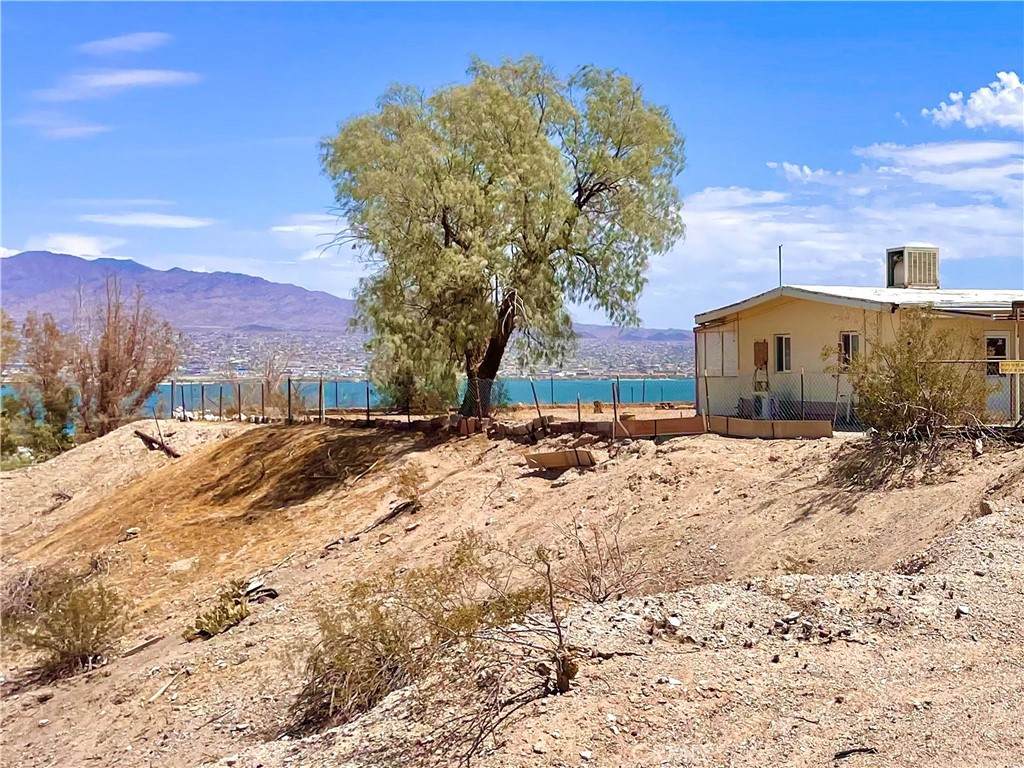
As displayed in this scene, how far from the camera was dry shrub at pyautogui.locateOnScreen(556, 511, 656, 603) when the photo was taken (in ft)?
35.3

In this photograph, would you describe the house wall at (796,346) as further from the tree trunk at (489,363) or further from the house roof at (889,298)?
the tree trunk at (489,363)

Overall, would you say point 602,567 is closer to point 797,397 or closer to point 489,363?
point 797,397

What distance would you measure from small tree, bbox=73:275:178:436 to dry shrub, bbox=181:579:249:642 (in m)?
30.8

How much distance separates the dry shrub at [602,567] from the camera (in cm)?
1077

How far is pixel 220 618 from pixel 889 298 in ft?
54.3

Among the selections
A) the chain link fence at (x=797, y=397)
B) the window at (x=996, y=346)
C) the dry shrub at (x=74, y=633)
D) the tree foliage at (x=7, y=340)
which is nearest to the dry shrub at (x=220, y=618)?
the dry shrub at (x=74, y=633)

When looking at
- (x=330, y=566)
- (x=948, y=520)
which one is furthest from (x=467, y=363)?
(x=948, y=520)

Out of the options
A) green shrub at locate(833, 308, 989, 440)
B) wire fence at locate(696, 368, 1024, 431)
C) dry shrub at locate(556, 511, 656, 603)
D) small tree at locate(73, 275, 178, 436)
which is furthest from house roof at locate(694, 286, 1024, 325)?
small tree at locate(73, 275, 178, 436)

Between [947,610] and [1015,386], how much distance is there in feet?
35.1

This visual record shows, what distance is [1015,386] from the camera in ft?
59.6

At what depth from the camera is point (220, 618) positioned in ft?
51.2

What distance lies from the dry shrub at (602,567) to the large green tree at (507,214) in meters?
10.4

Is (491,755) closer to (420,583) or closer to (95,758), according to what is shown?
(420,583)

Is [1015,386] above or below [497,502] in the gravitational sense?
above
